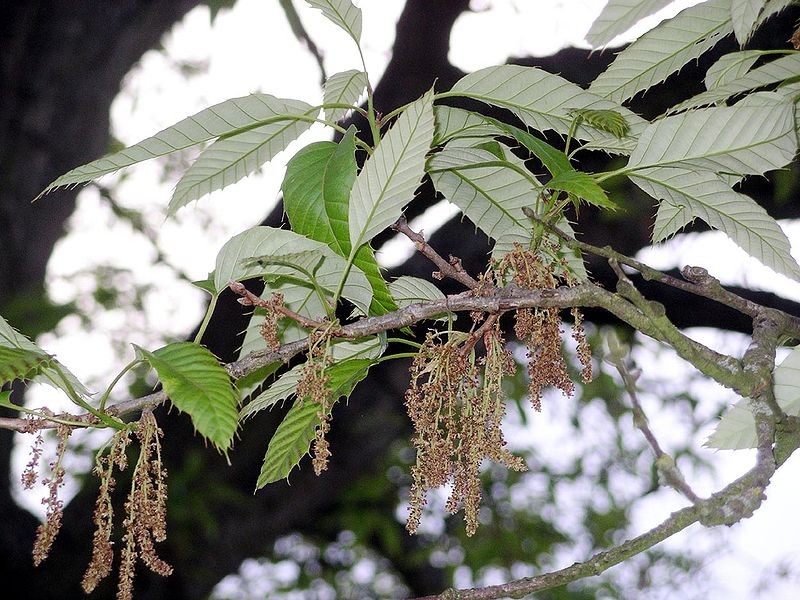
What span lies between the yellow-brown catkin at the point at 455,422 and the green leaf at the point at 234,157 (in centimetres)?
28

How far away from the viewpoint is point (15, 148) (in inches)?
94.3

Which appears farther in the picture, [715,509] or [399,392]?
[399,392]

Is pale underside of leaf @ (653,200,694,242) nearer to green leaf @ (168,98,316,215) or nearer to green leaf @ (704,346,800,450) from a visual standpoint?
green leaf @ (704,346,800,450)

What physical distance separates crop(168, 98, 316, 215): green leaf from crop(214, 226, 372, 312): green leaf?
0.46 feet

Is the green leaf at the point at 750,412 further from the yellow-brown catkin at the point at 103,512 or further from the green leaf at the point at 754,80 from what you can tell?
the yellow-brown catkin at the point at 103,512

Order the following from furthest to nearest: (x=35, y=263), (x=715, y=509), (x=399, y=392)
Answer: (x=35, y=263)
(x=399, y=392)
(x=715, y=509)

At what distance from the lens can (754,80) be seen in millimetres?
769

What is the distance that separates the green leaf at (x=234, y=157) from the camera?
810 mm

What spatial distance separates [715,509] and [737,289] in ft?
4.22

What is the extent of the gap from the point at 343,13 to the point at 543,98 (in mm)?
217

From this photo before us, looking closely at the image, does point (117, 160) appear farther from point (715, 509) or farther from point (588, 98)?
point (715, 509)

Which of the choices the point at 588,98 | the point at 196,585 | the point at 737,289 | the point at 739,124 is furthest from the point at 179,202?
the point at 196,585

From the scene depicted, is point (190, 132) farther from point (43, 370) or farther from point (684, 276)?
point (684, 276)

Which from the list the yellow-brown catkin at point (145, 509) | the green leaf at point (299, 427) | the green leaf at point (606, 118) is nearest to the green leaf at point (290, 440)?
the green leaf at point (299, 427)
